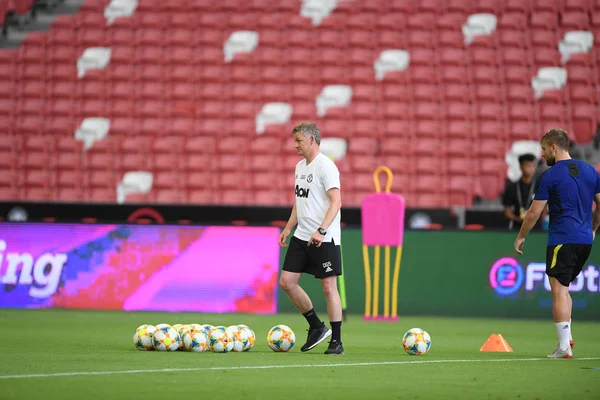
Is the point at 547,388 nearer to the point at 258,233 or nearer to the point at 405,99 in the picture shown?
the point at 258,233

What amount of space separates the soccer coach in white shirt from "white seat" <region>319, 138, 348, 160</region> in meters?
11.5

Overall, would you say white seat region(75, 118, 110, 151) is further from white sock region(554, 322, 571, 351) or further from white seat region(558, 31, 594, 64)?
white sock region(554, 322, 571, 351)

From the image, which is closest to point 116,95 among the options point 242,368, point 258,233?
point 258,233

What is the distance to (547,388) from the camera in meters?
6.87

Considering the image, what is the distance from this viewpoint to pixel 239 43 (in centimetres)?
2295

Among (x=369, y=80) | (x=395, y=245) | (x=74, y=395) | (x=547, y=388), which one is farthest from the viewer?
(x=369, y=80)

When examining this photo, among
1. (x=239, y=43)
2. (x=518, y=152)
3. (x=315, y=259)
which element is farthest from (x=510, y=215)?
(x=239, y=43)

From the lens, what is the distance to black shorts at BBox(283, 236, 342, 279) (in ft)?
30.7

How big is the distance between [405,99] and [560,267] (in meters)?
13.2

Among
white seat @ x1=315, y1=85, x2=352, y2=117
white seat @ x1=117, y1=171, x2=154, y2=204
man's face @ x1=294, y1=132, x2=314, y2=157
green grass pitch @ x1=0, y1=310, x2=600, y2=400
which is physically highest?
white seat @ x1=315, y1=85, x2=352, y2=117

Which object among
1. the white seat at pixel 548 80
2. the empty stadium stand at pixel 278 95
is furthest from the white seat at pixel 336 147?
the white seat at pixel 548 80

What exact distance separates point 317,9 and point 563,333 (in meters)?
15.4

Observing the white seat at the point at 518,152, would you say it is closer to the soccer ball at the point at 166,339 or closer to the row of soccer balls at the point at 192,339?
the row of soccer balls at the point at 192,339

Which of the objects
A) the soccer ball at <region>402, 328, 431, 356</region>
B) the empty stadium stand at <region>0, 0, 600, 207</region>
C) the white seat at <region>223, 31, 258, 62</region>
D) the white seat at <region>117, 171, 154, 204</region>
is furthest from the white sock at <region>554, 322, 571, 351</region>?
the white seat at <region>223, 31, 258, 62</region>
